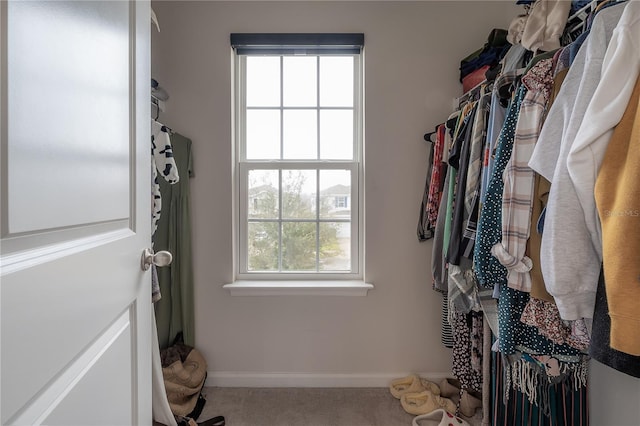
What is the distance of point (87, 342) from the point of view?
565 mm

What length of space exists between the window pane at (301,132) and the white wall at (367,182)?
0.35 meters

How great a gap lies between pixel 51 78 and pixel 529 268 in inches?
46.8

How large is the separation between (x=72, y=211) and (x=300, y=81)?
5.56ft

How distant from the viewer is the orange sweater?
0.67 meters

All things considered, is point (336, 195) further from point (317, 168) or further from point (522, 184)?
point (522, 184)

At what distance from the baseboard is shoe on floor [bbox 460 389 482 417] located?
0.86 feet

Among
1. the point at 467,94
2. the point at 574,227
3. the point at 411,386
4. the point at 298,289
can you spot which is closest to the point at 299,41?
the point at 467,94

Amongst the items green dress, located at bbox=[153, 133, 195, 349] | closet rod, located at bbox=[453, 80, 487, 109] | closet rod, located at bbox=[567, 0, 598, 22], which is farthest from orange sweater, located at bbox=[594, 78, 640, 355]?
green dress, located at bbox=[153, 133, 195, 349]

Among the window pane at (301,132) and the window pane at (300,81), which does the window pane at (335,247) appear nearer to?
the window pane at (301,132)

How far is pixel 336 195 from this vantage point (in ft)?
6.49

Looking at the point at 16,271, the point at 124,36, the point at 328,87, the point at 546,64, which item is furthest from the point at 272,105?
→ the point at 16,271

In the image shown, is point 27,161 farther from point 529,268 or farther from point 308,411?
point 308,411

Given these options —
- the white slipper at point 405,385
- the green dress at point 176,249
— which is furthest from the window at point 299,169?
the white slipper at point 405,385

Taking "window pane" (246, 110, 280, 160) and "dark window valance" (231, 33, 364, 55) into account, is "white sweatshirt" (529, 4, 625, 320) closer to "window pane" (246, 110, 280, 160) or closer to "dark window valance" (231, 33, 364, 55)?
"dark window valance" (231, 33, 364, 55)
